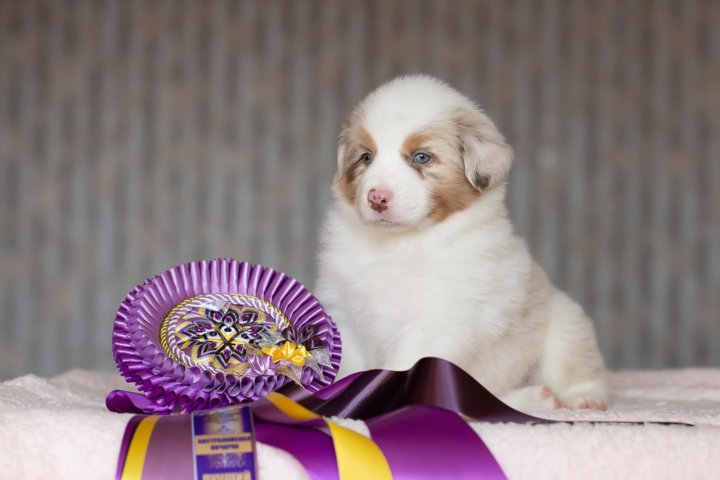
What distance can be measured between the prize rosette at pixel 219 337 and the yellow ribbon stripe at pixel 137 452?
10.9 inches

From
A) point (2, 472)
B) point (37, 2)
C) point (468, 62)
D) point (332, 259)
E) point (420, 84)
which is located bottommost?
point (2, 472)

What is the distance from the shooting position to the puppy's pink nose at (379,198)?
176cm

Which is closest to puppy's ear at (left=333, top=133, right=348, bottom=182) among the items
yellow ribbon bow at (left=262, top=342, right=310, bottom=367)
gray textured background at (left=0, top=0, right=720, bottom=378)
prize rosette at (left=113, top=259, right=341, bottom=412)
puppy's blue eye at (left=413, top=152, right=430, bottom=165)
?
puppy's blue eye at (left=413, top=152, right=430, bottom=165)

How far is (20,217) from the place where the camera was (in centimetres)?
446

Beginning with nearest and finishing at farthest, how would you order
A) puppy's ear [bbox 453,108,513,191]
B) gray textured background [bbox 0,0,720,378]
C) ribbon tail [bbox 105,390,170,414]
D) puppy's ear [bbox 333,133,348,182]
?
ribbon tail [bbox 105,390,170,414]
puppy's ear [bbox 453,108,513,191]
puppy's ear [bbox 333,133,348,182]
gray textured background [bbox 0,0,720,378]

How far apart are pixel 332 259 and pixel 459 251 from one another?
304 mm

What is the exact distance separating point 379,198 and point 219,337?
0.43 metres

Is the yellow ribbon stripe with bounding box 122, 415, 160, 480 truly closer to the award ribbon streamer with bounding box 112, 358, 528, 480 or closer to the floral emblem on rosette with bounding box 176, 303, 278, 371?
the award ribbon streamer with bounding box 112, 358, 528, 480

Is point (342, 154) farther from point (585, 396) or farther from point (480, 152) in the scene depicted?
point (585, 396)

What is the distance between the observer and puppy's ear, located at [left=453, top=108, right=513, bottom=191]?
187cm

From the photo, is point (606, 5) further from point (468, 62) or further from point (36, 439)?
point (36, 439)

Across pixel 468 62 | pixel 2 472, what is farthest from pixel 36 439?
pixel 468 62

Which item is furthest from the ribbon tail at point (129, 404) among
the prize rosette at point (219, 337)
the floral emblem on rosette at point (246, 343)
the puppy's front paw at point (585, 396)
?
the puppy's front paw at point (585, 396)

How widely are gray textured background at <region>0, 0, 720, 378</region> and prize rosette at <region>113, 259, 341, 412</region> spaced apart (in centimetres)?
270
